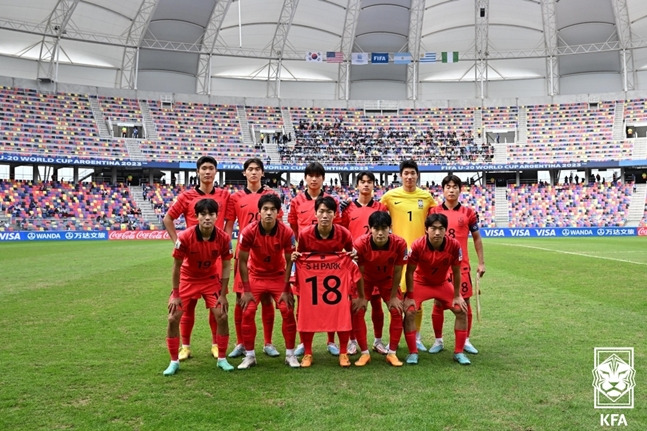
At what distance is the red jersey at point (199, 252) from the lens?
18.1ft

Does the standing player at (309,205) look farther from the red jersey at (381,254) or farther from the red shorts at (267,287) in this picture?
the red shorts at (267,287)

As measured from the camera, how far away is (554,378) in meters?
5.01

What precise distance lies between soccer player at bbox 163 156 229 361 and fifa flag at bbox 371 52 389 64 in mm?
36305

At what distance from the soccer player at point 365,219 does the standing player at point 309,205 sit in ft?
0.73

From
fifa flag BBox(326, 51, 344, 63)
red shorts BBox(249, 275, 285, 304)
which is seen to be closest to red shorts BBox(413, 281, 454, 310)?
red shorts BBox(249, 275, 285, 304)

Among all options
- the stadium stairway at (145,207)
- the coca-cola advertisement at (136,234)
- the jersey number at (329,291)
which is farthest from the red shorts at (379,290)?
the stadium stairway at (145,207)

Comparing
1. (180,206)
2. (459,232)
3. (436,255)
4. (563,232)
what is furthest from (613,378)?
(563,232)

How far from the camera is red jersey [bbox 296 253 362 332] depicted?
5.61 metres

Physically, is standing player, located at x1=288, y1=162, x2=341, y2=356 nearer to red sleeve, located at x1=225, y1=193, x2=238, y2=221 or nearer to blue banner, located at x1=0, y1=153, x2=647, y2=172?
red sleeve, located at x1=225, y1=193, x2=238, y2=221

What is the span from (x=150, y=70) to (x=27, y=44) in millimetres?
9037

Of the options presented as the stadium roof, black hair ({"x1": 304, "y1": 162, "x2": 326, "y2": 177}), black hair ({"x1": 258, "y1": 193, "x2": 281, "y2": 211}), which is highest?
the stadium roof

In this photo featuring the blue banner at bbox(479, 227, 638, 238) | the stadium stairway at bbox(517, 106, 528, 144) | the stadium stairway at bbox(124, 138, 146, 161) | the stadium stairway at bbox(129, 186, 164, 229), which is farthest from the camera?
the stadium stairway at bbox(517, 106, 528, 144)

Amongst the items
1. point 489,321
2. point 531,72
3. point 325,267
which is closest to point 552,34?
point 531,72

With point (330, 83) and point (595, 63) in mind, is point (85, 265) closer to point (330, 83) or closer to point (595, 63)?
point (330, 83)
